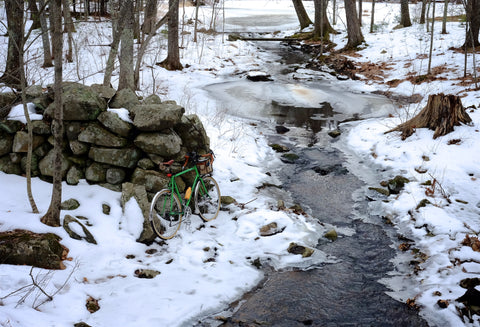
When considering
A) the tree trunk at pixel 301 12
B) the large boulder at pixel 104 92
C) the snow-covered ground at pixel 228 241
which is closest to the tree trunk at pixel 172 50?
the snow-covered ground at pixel 228 241

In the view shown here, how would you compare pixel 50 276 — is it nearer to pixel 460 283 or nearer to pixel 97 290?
pixel 97 290

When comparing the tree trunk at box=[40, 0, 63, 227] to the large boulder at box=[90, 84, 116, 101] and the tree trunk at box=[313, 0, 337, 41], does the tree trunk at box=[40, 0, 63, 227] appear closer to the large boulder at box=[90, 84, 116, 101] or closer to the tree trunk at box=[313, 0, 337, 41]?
the large boulder at box=[90, 84, 116, 101]

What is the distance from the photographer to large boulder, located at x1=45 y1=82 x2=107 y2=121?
5.89 m

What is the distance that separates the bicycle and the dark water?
66.5 inches

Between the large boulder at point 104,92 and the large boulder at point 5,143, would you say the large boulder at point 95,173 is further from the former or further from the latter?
the large boulder at point 104,92

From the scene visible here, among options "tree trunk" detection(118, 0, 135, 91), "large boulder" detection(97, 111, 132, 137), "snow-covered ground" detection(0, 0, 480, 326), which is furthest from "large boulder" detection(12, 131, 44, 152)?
"tree trunk" detection(118, 0, 135, 91)

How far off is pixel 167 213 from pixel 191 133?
167 cm

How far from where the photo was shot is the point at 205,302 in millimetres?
4441

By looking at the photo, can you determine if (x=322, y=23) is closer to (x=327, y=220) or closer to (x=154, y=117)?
(x=327, y=220)

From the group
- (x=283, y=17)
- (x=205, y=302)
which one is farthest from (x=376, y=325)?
(x=283, y=17)

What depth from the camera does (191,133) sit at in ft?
22.7

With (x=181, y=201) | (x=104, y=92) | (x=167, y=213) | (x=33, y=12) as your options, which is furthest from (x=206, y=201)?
(x=33, y=12)

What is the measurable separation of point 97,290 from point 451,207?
5.83m

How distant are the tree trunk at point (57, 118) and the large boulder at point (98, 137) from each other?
1.27 metres
